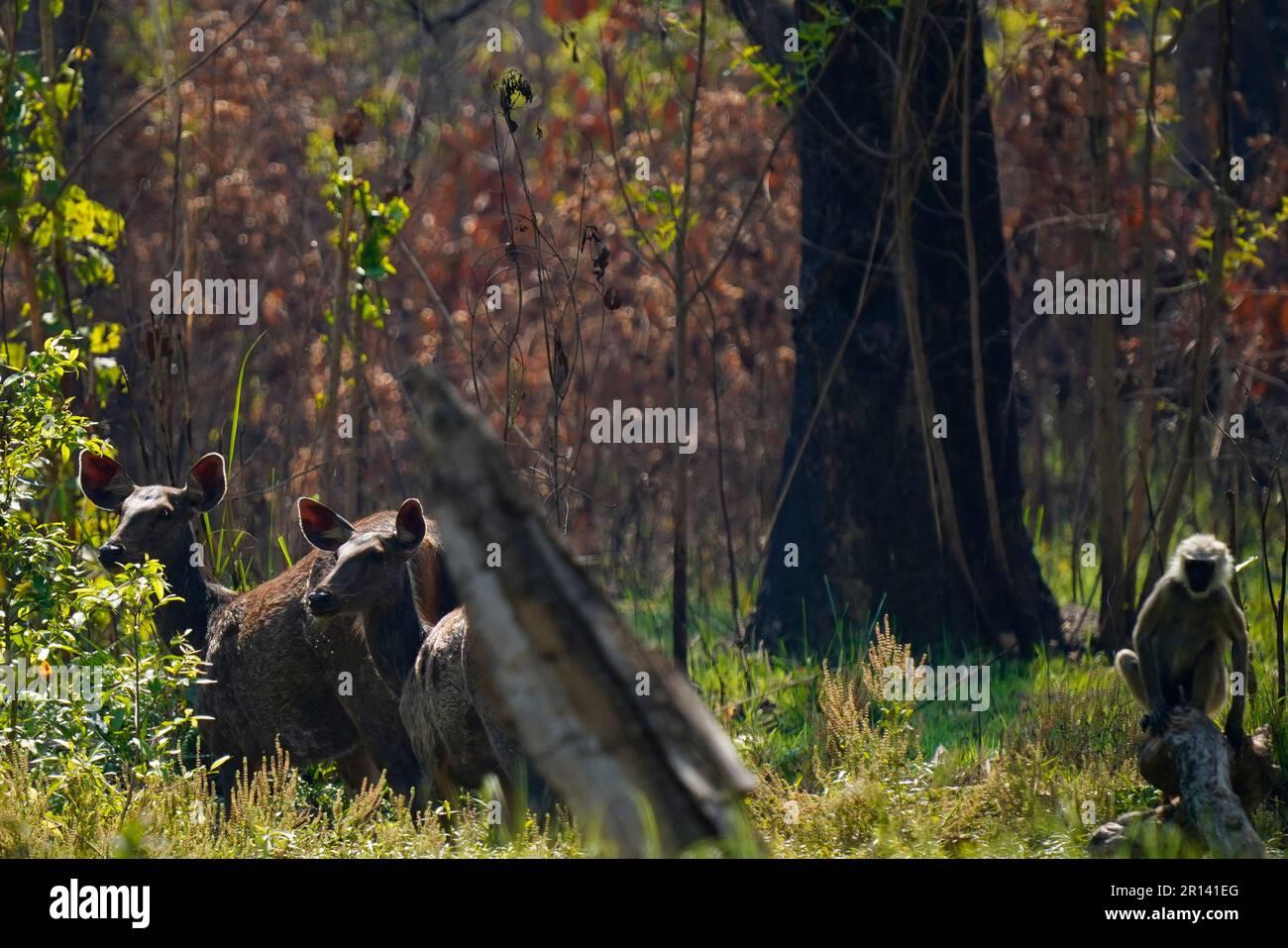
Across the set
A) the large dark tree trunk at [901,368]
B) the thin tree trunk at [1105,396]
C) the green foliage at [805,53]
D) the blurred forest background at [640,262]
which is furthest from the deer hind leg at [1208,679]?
the blurred forest background at [640,262]

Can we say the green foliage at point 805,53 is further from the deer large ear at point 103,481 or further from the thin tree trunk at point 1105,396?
Result: the deer large ear at point 103,481

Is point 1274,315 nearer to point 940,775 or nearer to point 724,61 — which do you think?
point 724,61

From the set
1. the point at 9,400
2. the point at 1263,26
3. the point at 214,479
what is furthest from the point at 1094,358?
the point at 1263,26

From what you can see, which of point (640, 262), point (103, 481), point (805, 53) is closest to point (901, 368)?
point (805, 53)

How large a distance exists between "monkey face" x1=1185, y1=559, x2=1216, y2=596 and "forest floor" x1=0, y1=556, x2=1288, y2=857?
44.1 inches

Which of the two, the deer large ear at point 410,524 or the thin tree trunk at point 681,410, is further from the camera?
the thin tree trunk at point 681,410

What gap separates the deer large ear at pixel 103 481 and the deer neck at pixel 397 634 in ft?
5.95

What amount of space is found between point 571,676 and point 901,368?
831cm

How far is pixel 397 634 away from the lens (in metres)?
8.44

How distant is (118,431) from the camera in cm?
1390

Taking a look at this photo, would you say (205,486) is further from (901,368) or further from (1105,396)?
(1105,396)

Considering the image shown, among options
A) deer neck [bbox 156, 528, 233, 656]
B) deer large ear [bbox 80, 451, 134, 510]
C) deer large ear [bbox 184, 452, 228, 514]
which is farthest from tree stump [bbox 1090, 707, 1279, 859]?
deer large ear [bbox 80, 451, 134, 510]

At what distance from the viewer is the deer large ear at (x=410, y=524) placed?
8078mm

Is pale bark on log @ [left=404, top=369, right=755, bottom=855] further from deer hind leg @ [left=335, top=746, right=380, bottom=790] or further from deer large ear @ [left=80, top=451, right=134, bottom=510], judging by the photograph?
deer large ear @ [left=80, top=451, right=134, bottom=510]
